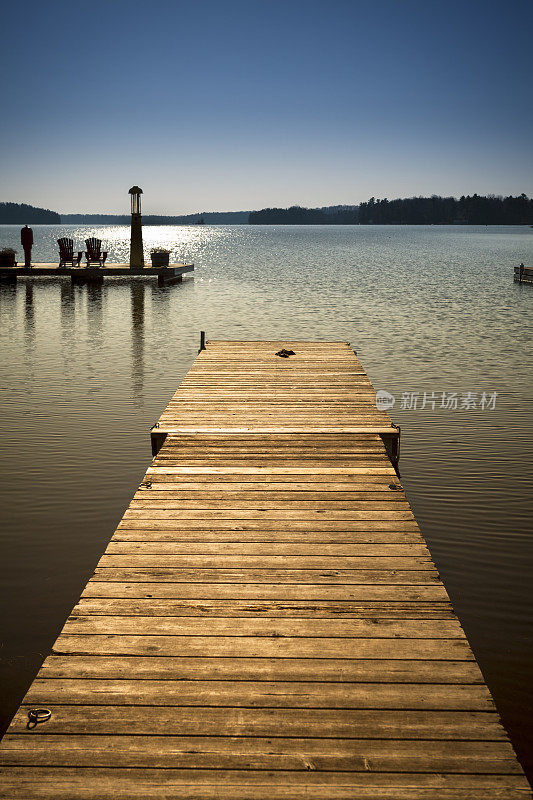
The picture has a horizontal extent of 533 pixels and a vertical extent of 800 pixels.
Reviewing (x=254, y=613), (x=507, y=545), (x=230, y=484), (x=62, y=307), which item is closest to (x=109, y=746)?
(x=254, y=613)

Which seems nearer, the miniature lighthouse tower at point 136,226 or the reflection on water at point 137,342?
the reflection on water at point 137,342

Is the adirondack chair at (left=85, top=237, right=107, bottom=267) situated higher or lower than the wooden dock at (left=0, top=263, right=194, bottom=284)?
higher

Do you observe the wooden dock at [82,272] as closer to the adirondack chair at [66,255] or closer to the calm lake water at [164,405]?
the adirondack chair at [66,255]

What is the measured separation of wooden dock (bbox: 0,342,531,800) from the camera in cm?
286

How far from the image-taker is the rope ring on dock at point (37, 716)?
123 inches

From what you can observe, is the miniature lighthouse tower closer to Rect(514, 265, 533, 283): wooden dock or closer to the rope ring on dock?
Rect(514, 265, 533, 283): wooden dock

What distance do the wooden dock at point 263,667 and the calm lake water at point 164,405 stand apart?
1.13 meters

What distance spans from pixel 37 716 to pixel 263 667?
110 cm

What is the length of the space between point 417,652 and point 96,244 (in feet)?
121

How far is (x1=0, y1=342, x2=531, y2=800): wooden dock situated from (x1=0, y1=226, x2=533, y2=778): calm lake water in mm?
1125

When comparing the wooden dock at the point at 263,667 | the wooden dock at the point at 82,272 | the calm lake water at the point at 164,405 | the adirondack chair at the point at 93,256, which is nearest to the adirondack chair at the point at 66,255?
the wooden dock at the point at 82,272

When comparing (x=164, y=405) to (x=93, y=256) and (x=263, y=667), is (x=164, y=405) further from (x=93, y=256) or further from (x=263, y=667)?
(x=93, y=256)

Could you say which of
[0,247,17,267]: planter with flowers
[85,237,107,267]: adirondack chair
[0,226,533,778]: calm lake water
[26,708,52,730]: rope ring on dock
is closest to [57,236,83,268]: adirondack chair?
[85,237,107,267]: adirondack chair

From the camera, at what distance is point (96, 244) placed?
37719mm
